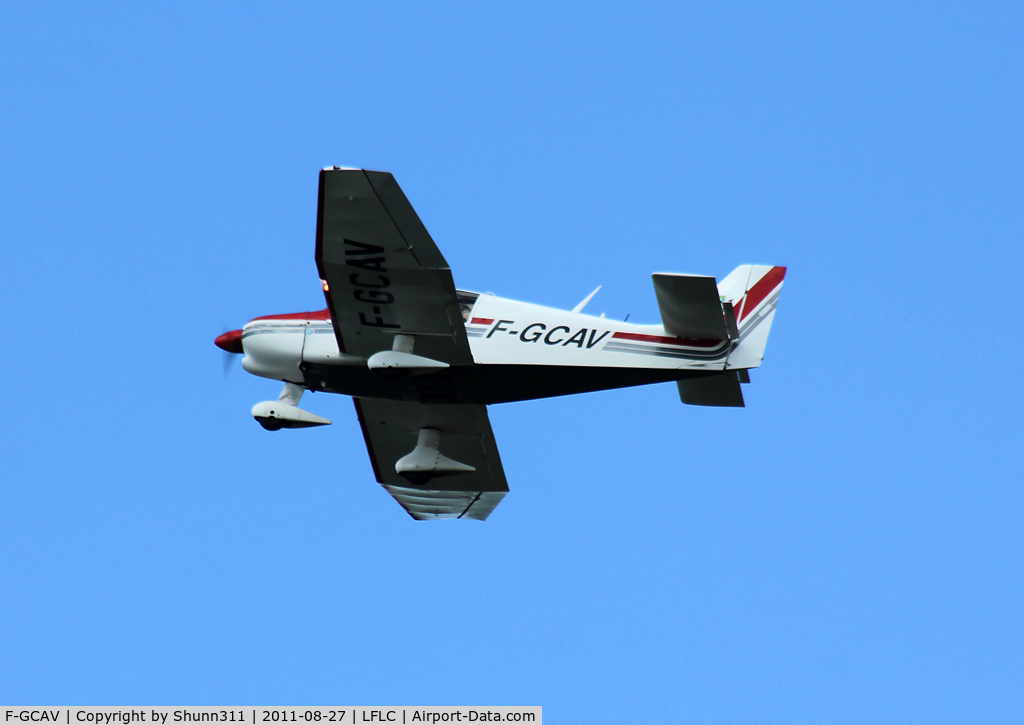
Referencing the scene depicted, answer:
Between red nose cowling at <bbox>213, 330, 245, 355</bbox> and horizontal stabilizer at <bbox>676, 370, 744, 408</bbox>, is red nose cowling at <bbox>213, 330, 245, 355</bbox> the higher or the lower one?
the higher one

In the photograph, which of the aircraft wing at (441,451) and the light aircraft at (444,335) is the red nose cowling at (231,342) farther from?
the aircraft wing at (441,451)

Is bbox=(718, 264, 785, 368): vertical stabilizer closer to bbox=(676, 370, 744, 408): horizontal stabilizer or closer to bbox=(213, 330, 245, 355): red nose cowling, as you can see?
bbox=(676, 370, 744, 408): horizontal stabilizer

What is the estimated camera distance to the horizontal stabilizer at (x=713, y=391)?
59.9ft

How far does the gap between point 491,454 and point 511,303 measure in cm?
314

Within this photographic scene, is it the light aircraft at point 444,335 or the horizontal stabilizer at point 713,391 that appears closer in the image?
the light aircraft at point 444,335

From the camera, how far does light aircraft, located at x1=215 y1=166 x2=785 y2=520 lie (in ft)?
55.9

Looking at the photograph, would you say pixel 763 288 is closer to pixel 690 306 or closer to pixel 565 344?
pixel 690 306

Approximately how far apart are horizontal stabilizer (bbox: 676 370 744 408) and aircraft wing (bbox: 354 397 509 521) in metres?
3.13

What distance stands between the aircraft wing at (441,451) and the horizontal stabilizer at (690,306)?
3567 millimetres

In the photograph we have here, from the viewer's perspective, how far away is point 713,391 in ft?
60.2
